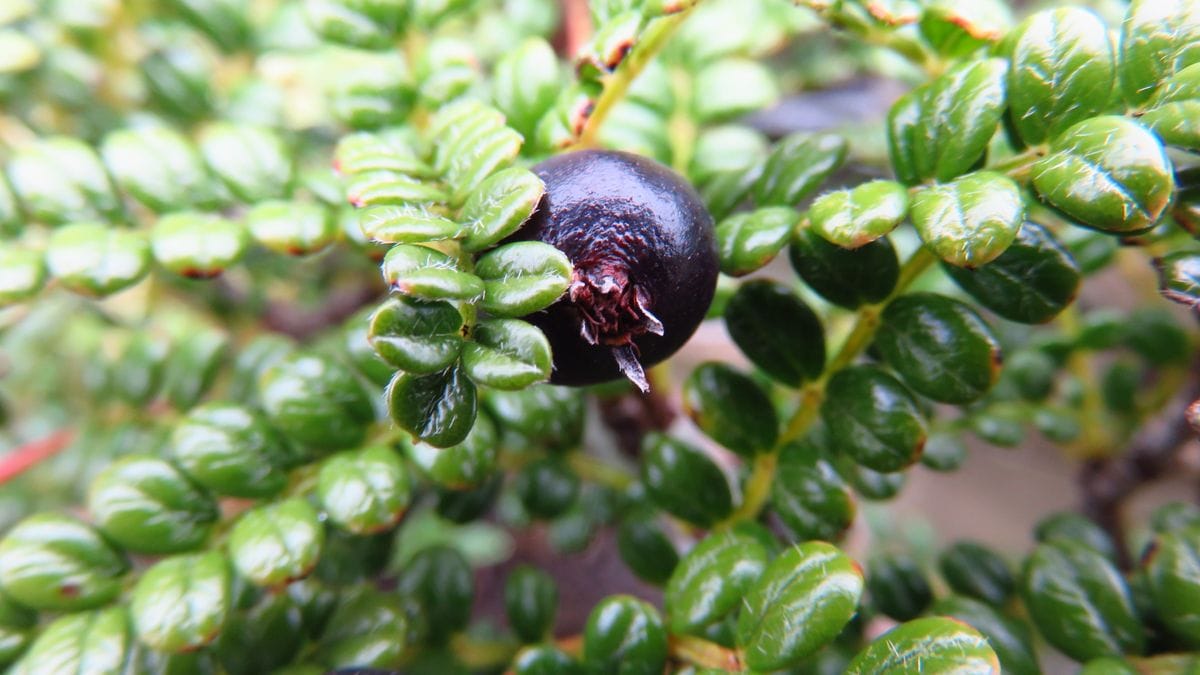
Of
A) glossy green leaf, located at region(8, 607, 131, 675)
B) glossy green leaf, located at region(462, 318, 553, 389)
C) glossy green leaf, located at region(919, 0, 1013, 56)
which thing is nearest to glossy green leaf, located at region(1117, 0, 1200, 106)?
glossy green leaf, located at region(919, 0, 1013, 56)

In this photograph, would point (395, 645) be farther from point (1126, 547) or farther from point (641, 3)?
point (1126, 547)

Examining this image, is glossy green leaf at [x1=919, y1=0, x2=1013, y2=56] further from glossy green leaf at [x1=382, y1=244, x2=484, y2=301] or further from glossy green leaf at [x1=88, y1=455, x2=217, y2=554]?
glossy green leaf at [x1=88, y1=455, x2=217, y2=554]

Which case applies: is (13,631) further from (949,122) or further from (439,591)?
(949,122)

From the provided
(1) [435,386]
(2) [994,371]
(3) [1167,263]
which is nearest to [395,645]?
(1) [435,386]

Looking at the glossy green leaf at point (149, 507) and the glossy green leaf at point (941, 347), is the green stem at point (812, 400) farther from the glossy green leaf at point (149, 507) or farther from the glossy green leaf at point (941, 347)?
the glossy green leaf at point (149, 507)

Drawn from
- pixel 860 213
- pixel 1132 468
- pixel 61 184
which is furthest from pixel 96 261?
pixel 1132 468

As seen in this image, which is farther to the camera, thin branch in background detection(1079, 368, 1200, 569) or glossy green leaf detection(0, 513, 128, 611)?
thin branch in background detection(1079, 368, 1200, 569)

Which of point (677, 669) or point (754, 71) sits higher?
point (754, 71)
